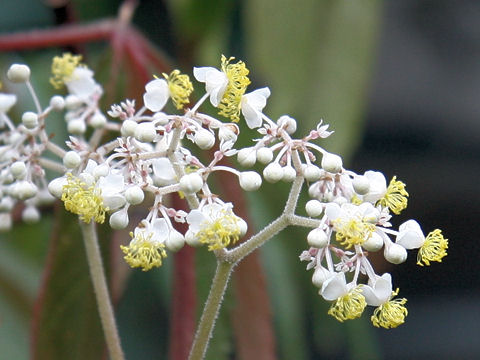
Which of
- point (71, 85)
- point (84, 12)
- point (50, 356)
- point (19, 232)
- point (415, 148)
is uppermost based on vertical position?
point (71, 85)

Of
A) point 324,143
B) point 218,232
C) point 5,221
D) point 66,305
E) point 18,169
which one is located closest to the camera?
point 218,232

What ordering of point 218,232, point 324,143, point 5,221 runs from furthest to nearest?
1. point 324,143
2. point 5,221
3. point 218,232

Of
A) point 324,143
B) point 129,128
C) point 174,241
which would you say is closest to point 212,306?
point 174,241

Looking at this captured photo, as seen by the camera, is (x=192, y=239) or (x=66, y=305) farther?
(x=66, y=305)

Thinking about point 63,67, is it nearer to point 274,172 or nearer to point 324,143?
point 274,172

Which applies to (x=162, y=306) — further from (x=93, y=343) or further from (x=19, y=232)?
(x=93, y=343)

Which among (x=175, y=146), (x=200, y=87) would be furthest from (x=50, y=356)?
(x=200, y=87)
